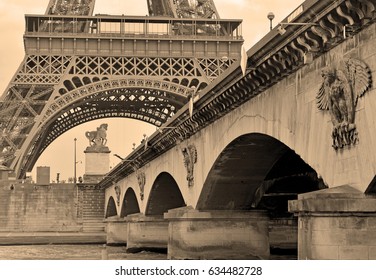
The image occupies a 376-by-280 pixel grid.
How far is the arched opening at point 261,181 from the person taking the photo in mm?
24641

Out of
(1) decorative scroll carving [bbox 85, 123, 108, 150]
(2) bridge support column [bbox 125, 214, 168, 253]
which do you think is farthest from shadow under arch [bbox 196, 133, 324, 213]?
(1) decorative scroll carving [bbox 85, 123, 108, 150]

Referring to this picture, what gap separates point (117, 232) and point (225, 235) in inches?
1268

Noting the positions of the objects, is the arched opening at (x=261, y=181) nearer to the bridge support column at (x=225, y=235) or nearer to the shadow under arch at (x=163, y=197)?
the bridge support column at (x=225, y=235)

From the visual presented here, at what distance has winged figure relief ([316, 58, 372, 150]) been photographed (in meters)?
13.4

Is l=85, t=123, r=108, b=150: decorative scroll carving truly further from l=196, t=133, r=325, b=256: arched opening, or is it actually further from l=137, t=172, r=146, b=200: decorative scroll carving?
l=196, t=133, r=325, b=256: arched opening

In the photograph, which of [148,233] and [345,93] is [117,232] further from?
[345,93]

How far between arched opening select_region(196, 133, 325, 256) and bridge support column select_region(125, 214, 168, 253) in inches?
327

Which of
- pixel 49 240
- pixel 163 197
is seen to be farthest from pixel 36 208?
pixel 163 197

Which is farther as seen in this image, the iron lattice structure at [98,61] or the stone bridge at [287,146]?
the iron lattice structure at [98,61]

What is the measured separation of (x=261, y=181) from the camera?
90.9 ft

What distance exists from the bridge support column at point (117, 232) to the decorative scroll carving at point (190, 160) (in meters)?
27.7

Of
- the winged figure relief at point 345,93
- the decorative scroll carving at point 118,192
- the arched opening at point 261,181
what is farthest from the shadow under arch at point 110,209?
the winged figure relief at point 345,93
